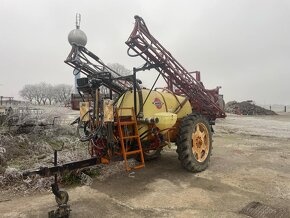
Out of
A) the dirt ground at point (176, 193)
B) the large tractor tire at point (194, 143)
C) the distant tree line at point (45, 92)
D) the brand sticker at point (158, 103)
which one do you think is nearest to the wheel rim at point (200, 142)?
the large tractor tire at point (194, 143)

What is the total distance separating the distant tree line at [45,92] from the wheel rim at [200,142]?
9842 cm

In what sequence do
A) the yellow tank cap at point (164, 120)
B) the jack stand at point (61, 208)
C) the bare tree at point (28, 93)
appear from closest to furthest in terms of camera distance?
1. the jack stand at point (61, 208)
2. the yellow tank cap at point (164, 120)
3. the bare tree at point (28, 93)

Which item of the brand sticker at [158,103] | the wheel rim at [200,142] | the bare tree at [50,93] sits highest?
the bare tree at [50,93]

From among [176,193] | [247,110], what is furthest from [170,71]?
[247,110]

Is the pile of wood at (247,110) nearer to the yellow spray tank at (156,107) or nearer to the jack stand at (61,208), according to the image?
the yellow spray tank at (156,107)

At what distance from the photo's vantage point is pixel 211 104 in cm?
831

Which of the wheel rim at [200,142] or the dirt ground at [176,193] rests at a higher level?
the wheel rim at [200,142]

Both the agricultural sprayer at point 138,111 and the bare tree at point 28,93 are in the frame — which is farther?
the bare tree at point 28,93

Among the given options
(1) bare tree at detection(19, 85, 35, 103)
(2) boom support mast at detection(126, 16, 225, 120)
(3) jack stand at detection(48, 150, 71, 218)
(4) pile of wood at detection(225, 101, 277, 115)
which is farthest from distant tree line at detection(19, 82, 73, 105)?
(3) jack stand at detection(48, 150, 71, 218)

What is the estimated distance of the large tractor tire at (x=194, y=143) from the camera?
263 inches

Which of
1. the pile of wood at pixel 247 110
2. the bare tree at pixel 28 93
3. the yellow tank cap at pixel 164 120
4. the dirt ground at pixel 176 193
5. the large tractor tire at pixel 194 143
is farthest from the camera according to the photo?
the bare tree at pixel 28 93

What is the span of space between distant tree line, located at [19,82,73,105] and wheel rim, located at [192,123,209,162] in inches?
3875

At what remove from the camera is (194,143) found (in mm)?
7109

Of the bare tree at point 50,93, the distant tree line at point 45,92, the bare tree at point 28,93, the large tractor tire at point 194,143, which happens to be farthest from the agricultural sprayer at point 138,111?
the bare tree at point 28,93
